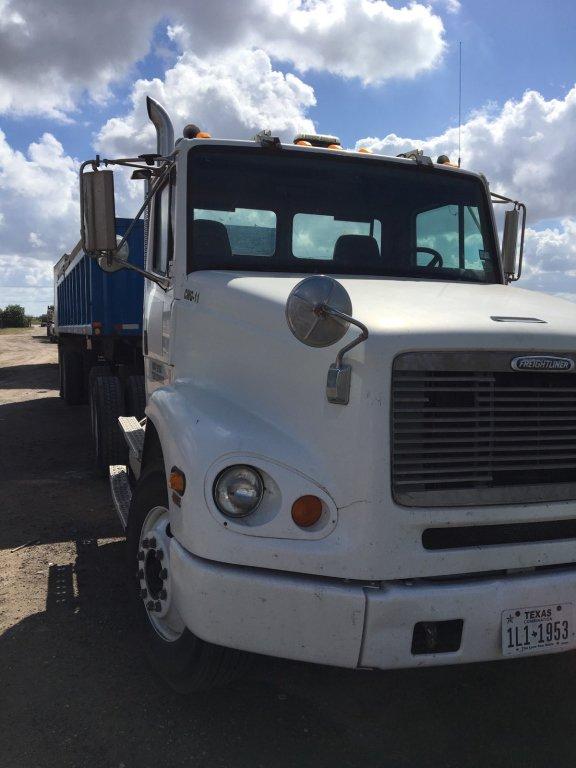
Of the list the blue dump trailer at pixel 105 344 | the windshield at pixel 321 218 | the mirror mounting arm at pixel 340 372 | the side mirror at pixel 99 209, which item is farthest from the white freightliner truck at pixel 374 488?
the blue dump trailer at pixel 105 344

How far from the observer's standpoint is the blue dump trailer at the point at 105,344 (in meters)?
7.60

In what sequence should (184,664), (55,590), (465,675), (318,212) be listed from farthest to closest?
(55,590) < (318,212) < (465,675) < (184,664)

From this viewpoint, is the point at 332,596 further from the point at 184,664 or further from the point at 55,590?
the point at 55,590

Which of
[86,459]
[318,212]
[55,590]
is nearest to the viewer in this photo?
[318,212]

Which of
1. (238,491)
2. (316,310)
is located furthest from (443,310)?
(238,491)

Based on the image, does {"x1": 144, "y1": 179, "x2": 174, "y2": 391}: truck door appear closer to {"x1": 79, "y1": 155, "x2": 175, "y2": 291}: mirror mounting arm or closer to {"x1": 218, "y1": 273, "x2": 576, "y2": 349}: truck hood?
{"x1": 79, "y1": 155, "x2": 175, "y2": 291}: mirror mounting arm

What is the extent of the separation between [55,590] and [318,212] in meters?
2.82

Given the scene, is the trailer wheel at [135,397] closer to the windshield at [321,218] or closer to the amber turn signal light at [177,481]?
the windshield at [321,218]

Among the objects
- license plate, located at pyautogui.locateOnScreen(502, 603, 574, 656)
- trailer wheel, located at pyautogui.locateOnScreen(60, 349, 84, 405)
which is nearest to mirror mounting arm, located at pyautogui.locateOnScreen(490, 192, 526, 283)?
license plate, located at pyautogui.locateOnScreen(502, 603, 574, 656)

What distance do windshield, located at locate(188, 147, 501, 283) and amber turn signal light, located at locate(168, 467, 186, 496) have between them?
4.48 ft

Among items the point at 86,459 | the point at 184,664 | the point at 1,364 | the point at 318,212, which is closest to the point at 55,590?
the point at 184,664

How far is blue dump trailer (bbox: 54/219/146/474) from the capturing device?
7.60 meters

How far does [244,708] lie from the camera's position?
10.4ft

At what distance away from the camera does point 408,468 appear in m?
2.61
